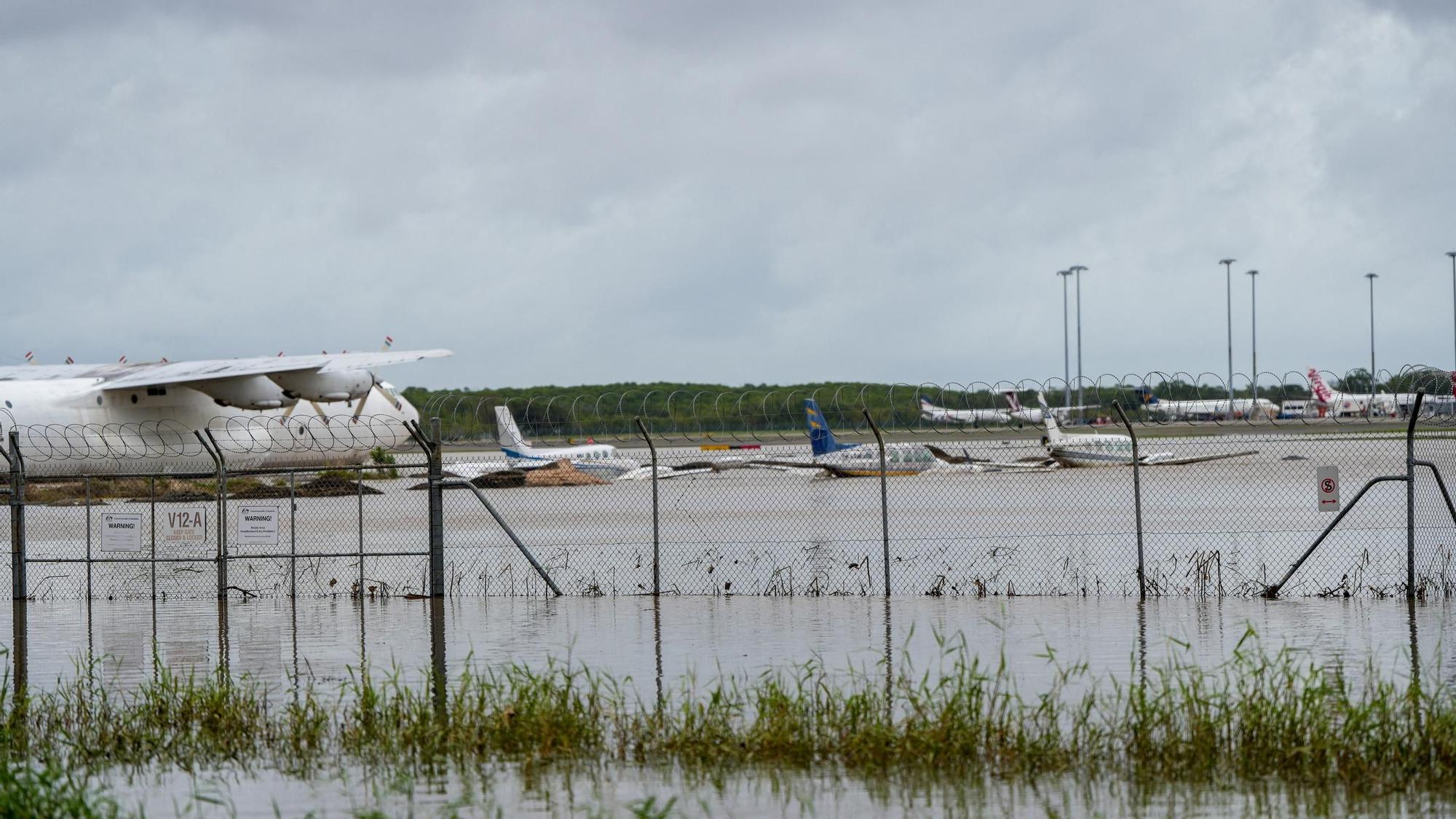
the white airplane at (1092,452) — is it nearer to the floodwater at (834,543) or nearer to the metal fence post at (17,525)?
the floodwater at (834,543)

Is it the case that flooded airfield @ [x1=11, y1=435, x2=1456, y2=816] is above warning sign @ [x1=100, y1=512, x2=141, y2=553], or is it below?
below

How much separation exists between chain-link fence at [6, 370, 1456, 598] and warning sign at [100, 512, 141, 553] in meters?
0.02

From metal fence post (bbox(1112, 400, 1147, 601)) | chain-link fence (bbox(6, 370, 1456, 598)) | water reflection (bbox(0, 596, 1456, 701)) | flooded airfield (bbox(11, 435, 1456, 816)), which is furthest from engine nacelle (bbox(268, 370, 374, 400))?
metal fence post (bbox(1112, 400, 1147, 601))

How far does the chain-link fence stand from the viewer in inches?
631

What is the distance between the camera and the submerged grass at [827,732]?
24.2 feet

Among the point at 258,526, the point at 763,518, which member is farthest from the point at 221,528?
the point at 763,518

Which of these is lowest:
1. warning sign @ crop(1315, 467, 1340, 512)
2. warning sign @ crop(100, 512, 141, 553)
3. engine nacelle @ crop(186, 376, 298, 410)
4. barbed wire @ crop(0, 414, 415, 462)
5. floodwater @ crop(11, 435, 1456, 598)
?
floodwater @ crop(11, 435, 1456, 598)

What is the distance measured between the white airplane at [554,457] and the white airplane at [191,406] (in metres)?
3.36

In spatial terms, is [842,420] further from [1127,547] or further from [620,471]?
[620,471]

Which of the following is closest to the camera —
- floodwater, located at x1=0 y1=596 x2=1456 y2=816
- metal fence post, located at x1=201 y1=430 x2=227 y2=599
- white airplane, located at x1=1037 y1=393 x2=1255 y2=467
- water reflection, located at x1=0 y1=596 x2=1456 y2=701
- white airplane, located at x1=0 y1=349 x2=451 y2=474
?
floodwater, located at x1=0 y1=596 x2=1456 y2=816

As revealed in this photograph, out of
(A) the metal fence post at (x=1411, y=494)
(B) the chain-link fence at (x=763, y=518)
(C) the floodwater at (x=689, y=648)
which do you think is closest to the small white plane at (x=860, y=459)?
(B) the chain-link fence at (x=763, y=518)

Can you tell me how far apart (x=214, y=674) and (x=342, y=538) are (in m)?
14.8

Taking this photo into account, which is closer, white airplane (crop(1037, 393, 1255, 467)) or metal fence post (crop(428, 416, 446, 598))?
metal fence post (crop(428, 416, 446, 598))

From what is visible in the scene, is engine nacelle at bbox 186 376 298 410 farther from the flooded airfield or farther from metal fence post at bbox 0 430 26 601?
metal fence post at bbox 0 430 26 601
